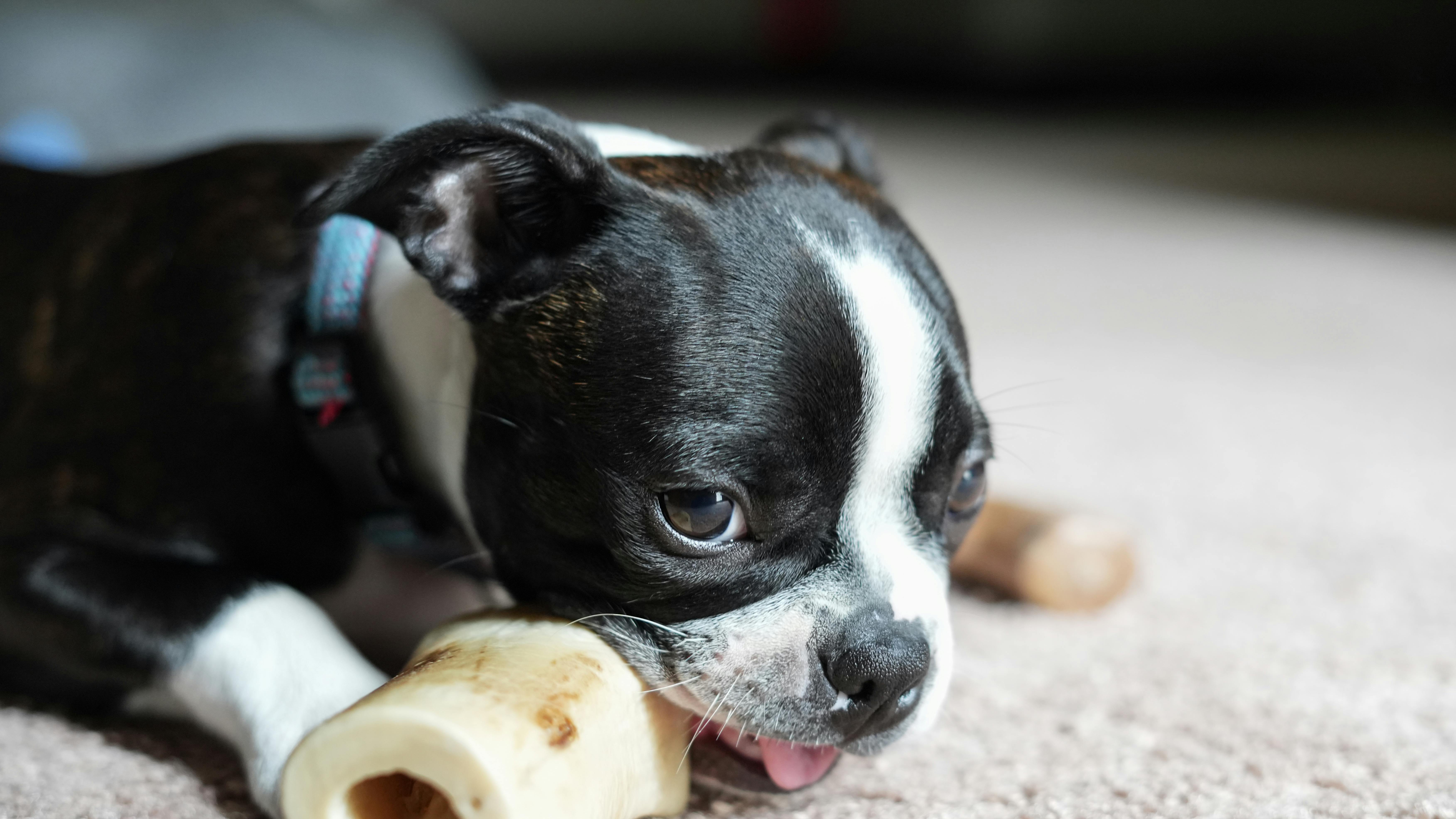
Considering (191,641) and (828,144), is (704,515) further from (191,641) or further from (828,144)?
(828,144)

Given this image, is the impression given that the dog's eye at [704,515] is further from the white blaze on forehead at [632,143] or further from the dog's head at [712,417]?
the white blaze on forehead at [632,143]

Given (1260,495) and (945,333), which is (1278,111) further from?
(945,333)

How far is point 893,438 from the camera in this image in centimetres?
132

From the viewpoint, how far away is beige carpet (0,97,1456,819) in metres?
1.44

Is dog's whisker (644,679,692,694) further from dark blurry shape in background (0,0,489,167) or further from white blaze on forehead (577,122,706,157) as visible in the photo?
dark blurry shape in background (0,0,489,167)

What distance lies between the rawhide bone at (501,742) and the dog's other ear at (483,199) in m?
0.38

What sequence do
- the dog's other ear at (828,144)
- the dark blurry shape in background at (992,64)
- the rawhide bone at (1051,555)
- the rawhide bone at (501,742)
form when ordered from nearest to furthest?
1. the rawhide bone at (501,742)
2. the dog's other ear at (828,144)
3. the rawhide bone at (1051,555)
4. the dark blurry shape in background at (992,64)

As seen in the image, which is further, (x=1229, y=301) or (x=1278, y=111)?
(x=1278, y=111)

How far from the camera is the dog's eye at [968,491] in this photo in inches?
57.2

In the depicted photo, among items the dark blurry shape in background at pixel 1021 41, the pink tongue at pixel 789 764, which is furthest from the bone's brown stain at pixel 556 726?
the dark blurry shape in background at pixel 1021 41

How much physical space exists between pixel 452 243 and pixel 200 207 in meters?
0.51

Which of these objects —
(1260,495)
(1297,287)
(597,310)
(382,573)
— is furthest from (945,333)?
(1297,287)

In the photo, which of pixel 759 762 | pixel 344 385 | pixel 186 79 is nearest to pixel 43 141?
pixel 186 79

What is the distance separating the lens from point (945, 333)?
4.64ft
